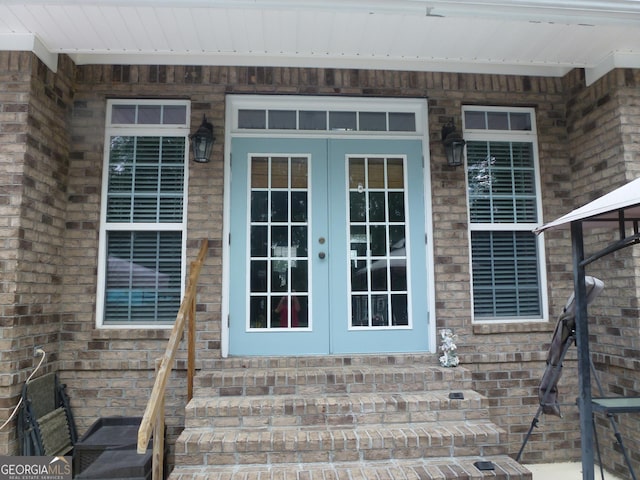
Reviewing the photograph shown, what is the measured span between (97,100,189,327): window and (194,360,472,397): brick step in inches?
32.5

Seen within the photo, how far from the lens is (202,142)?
3926mm

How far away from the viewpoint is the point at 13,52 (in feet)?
11.5

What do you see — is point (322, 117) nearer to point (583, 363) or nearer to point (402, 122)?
point (402, 122)

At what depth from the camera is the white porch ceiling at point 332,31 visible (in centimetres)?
308

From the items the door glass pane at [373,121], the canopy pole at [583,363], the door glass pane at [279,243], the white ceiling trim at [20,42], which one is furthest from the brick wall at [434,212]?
the canopy pole at [583,363]

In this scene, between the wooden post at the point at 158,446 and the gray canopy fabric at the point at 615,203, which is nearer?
the gray canopy fabric at the point at 615,203

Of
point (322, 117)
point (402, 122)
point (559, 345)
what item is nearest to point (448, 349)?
point (559, 345)

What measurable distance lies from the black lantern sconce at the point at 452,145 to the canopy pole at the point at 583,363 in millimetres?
1695

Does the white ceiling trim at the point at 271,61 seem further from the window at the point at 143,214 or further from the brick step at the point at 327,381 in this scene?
the brick step at the point at 327,381

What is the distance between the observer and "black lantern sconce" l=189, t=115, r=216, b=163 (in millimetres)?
3920

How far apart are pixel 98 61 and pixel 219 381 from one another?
3.03 meters

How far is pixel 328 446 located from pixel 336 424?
24 cm

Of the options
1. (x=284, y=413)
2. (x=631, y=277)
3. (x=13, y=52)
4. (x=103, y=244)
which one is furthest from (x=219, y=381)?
(x=631, y=277)

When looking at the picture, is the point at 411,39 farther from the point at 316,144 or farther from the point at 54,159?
the point at 54,159
